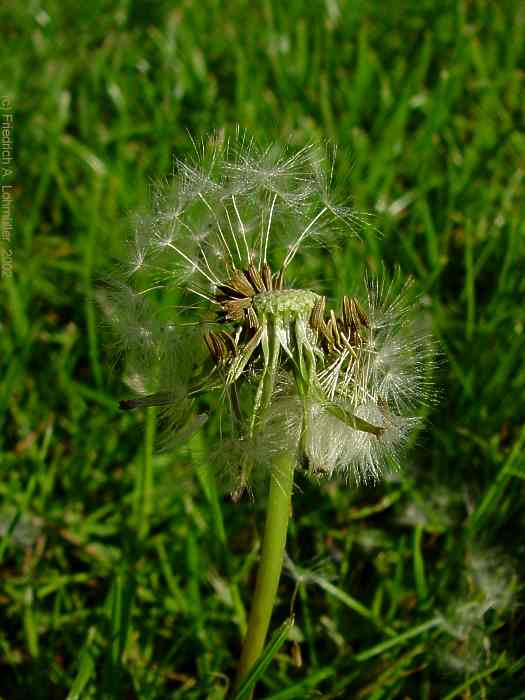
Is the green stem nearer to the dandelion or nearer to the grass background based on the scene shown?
the dandelion

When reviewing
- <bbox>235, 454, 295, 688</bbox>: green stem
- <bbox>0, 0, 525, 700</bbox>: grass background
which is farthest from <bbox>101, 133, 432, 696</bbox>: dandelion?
<bbox>0, 0, 525, 700</bbox>: grass background

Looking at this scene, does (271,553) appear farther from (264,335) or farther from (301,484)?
(301,484)

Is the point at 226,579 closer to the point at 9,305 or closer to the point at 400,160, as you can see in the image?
the point at 9,305

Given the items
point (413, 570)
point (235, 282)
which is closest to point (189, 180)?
point (235, 282)

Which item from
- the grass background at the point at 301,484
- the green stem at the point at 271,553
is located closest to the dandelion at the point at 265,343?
the green stem at the point at 271,553

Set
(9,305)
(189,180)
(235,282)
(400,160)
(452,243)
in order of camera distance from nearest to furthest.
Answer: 1. (235,282)
2. (189,180)
3. (9,305)
4. (452,243)
5. (400,160)

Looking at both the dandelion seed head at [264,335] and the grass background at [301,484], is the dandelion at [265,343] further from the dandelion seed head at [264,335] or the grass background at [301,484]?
the grass background at [301,484]

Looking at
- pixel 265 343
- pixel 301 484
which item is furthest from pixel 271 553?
pixel 301 484
